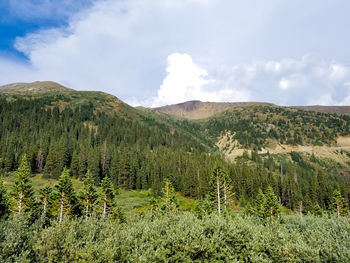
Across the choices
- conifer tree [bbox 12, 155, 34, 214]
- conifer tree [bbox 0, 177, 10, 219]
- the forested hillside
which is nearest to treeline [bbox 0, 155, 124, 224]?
conifer tree [bbox 12, 155, 34, 214]

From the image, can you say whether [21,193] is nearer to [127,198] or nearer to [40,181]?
[127,198]

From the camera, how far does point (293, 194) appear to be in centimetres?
10619

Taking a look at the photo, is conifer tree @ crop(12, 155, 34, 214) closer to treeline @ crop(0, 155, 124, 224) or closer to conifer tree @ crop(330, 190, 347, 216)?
treeline @ crop(0, 155, 124, 224)

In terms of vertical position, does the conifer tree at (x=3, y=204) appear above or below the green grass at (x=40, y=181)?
above

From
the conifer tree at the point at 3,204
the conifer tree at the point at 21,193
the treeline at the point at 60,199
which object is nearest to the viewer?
the conifer tree at the point at 3,204

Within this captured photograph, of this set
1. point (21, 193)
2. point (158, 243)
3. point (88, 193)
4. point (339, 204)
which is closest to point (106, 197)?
point (88, 193)

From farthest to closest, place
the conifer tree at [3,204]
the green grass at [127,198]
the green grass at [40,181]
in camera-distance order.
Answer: the green grass at [40,181] → the green grass at [127,198] → the conifer tree at [3,204]

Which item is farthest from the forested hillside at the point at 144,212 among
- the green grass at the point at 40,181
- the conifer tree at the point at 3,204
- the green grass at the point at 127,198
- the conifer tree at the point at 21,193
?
the green grass at the point at 40,181

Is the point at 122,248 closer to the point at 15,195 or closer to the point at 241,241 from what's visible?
the point at 241,241

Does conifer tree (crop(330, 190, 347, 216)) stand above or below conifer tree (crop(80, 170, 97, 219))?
below

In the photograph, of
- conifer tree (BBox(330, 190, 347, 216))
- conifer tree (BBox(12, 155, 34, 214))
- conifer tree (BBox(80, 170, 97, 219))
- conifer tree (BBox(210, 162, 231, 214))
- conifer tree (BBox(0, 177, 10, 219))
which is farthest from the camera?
conifer tree (BBox(330, 190, 347, 216))

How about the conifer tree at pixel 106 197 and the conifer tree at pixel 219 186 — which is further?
the conifer tree at pixel 219 186

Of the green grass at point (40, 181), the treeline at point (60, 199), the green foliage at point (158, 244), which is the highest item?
the green foliage at point (158, 244)

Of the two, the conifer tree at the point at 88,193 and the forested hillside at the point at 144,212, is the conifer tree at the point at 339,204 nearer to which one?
the forested hillside at the point at 144,212
